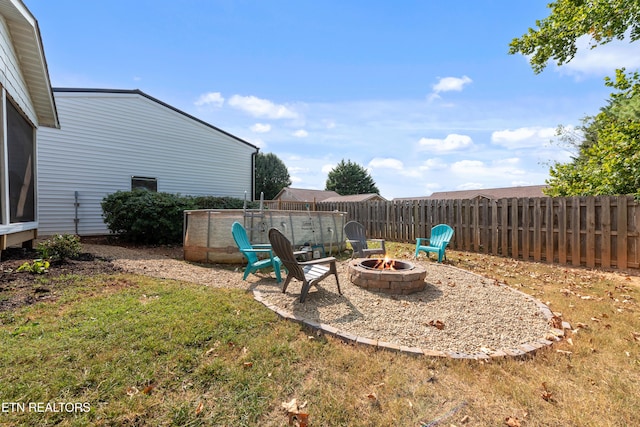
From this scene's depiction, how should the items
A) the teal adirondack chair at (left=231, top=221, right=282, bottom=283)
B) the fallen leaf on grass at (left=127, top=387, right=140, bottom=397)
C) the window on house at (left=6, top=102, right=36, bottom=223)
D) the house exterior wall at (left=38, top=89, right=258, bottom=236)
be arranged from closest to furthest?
the fallen leaf on grass at (left=127, top=387, right=140, bottom=397), the teal adirondack chair at (left=231, top=221, right=282, bottom=283), the window on house at (left=6, top=102, right=36, bottom=223), the house exterior wall at (left=38, top=89, right=258, bottom=236)

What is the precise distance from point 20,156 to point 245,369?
7.52m

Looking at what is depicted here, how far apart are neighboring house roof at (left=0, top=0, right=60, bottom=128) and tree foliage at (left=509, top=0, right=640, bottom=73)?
12.7 meters

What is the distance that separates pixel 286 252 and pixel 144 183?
36.4 feet

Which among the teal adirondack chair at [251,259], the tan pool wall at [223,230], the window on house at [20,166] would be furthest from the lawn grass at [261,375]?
the window on house at [20,166]

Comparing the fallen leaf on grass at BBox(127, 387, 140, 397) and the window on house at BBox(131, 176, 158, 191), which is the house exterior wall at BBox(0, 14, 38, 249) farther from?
the window on house at BBox(131, 176, 158, 191)

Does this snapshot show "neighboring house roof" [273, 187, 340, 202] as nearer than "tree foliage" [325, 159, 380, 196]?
Yes

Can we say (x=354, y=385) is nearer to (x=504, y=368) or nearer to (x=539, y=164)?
(x=504, y=368)

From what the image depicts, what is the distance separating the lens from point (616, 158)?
7.56m

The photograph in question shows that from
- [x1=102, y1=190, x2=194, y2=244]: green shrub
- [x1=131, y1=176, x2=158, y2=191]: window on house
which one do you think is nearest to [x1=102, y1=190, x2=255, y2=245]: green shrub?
[x1=102, y1=190, x2=194, y2=244]: green shrub

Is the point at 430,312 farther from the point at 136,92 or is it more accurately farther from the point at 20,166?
the point at 136,92

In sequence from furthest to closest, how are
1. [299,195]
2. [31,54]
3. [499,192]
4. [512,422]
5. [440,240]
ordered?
[299,195], [499,192], [440,240], [31,54], [512,422]

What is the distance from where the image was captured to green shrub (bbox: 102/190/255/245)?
361 inches

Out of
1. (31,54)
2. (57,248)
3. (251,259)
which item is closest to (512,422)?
(251,259)

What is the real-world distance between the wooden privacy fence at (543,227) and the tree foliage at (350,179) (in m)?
34.8
